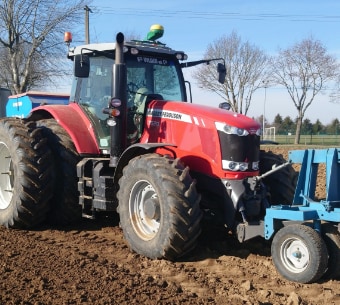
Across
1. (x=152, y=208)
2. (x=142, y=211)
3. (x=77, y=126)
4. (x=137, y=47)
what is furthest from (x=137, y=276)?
(x=137, y=47)

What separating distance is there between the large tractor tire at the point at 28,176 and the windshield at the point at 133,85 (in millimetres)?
775

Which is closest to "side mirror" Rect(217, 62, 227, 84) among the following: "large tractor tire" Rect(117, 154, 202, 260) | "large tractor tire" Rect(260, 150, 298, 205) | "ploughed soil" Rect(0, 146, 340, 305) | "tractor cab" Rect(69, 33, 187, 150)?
"tractor cab" Rect(69, 33, 187, 150)

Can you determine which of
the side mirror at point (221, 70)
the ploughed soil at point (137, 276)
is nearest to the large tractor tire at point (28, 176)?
the ploughed soil at point (137, 276)

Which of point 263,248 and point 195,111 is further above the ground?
point 195,111

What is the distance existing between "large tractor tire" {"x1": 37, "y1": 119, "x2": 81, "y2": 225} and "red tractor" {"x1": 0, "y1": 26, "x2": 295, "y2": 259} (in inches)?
0.6

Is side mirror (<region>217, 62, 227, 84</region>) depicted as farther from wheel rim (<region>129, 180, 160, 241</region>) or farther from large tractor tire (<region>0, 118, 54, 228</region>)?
large tractor tire (<region>0, 118, 54, 228</region>)

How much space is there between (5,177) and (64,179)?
4.27 feet

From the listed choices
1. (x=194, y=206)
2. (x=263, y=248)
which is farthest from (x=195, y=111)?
(x=263, y=248)

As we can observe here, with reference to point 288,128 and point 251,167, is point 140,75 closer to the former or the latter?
point 251,167

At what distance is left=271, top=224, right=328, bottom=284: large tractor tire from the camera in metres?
4.58

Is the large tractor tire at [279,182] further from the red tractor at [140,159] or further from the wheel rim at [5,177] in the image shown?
the wheel rim at [5,177]

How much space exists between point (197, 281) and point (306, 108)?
43473 millimetres

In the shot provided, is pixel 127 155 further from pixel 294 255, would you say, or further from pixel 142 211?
pixel 294 255

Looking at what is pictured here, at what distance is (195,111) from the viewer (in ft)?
19.4
